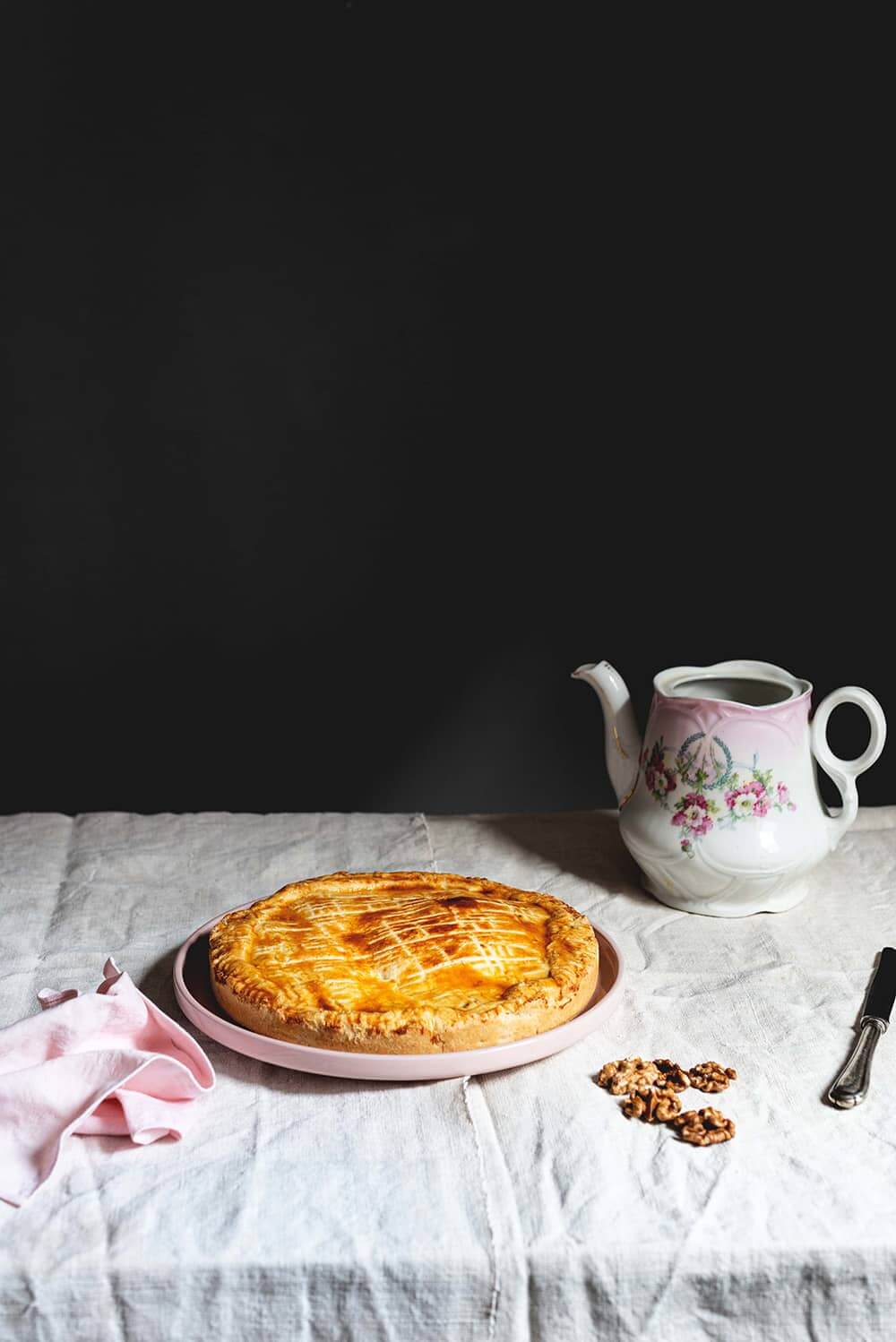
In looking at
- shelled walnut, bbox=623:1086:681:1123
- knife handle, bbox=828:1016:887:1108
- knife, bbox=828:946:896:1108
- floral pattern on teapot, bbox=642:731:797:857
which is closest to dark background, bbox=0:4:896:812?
floral pattern on teapot, bbox=642:731:797:857

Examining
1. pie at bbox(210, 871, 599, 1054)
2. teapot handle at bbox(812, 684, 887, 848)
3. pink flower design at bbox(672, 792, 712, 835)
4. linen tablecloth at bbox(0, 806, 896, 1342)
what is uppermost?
teapot handle at bbox(812, 684, 887, 848)

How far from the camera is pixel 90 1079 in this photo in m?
0.88

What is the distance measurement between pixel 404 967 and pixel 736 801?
0.38 m

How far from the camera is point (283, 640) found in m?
2.61

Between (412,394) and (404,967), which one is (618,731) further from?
(412,394)

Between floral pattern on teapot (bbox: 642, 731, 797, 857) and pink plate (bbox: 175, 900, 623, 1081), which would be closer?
pink plate (bbox: 175, 900, 623, 1081)

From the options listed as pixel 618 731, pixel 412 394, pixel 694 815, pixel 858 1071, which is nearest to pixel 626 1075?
pixel 858 1071

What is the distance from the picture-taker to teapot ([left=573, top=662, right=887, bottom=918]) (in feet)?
3.95

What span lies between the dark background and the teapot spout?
1264mm

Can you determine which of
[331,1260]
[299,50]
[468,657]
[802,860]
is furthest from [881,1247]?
[299,50]

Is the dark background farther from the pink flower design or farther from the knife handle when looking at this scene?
the knife handle

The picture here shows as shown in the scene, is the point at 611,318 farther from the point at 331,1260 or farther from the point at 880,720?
the point at 331,1260

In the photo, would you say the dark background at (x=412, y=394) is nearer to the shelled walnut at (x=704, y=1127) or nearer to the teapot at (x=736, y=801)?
the teapot at (x=736, y=801)

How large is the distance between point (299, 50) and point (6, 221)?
600 mm
